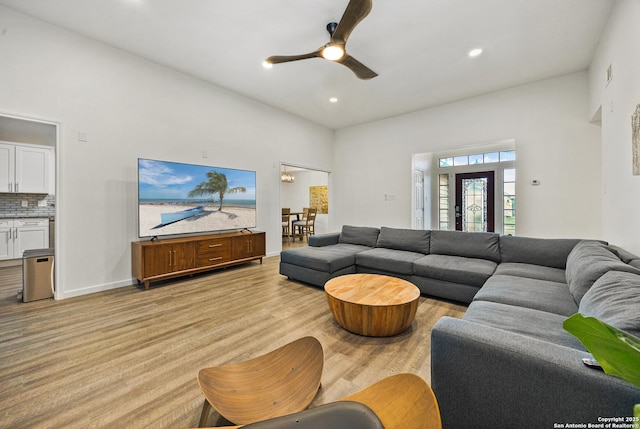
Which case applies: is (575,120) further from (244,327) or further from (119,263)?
(119,263)

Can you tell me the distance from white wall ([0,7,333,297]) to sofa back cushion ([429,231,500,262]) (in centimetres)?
377

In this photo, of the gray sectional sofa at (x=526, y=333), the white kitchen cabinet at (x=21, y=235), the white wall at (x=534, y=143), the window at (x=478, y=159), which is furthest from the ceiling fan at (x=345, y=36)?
the white kitchen cabinet at (x=21, y=235)

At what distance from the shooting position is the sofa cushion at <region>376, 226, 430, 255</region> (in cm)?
381

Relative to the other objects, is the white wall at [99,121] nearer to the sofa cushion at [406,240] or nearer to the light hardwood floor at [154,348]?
the light hardwood floor at [154,348]

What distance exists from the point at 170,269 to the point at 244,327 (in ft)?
5.98

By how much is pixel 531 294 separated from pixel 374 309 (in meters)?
1.23

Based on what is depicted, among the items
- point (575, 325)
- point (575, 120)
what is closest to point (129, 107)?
point (575, 325)

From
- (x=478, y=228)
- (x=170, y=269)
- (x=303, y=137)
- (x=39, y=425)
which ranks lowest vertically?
(x=39, y=425)

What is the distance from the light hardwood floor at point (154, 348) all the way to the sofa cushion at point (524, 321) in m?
0.53

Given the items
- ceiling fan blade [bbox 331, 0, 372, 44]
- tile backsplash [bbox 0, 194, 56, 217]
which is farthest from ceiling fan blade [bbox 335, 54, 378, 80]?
tile backsplash [bbox 0, 194, 56, 217]

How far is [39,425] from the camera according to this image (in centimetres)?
133

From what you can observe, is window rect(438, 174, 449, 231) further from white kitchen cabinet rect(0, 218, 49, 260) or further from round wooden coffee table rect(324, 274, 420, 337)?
white kitchen cabinet rect(0, 218, 49, 260)

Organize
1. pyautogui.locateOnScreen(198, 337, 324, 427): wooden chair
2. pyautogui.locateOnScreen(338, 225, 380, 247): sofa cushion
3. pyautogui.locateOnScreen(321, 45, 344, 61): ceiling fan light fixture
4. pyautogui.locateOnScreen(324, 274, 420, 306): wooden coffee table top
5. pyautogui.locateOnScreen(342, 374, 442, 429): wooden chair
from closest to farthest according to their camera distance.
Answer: pyautogui.locateOnScreen(342, 374, 442, 429): wooden chair → pyautogui.locateOnScreen(198, 337, 324, 427): wooden chair → pyautogui.locateOnScreen(324, 274, 420, 306): wooden coffee table top → pyautogui.locateOnScreen(321, 45, 344, 61): ceiling fan light fixture → pyautogui.locateOnScreen(338, 225, 380, 247): sofa cushion

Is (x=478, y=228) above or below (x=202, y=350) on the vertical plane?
above
